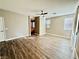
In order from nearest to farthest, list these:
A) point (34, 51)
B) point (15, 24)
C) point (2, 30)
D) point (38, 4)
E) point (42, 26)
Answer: point (34, 51) → point (38, 4) → point (2, 30) → point (15, 24) → point (42, 26)

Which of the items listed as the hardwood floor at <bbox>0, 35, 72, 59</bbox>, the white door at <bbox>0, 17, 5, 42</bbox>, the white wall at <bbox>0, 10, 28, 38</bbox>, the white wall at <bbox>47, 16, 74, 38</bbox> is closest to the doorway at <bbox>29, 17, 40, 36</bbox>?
the white wall at <bbox>47, 16, 74, 38</bbox>

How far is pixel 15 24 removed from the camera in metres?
8.68

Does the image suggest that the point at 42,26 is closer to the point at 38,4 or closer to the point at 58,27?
the point at 58,27

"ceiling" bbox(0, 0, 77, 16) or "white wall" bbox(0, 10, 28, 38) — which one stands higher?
"ceiling" bbox(0, 0, 77, 16)

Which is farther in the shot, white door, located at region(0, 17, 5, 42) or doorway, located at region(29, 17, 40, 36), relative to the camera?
doorway, located at region(29, 17, 40, 36)

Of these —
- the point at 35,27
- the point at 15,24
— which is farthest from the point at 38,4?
the point at 35,27

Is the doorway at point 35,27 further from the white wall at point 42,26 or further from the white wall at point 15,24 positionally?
the white wall at point 15,24

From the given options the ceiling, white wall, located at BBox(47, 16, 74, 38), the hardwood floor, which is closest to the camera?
the hardwood floor

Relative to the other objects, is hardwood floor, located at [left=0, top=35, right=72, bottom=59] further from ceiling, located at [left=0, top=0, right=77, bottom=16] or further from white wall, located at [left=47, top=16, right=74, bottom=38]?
white wall, located at [left=47, top=16, right=74, bottom=38]

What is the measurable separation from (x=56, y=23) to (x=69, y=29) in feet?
7.09

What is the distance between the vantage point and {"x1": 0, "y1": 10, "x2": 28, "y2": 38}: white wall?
25.4 feet

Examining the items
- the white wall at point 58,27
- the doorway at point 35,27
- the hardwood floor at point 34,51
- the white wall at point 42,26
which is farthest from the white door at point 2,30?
the white wall at point 58,27

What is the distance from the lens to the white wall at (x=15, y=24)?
7.74 meters

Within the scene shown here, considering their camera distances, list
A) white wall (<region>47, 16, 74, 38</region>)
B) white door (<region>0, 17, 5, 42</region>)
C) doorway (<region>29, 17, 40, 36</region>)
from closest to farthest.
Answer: white door (<region>0, 17, 5, 42</region>) → white wall (<region>47, 16, 74, 38</region>) → doorway (<region>29, 17, 40, 36</region>)
